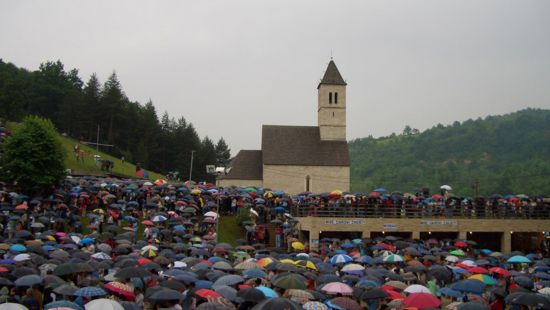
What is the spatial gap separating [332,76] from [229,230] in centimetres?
3367

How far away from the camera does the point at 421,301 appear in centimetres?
1326

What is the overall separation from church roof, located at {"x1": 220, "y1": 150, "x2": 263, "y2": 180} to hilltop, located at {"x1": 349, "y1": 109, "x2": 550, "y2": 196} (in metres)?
48.4

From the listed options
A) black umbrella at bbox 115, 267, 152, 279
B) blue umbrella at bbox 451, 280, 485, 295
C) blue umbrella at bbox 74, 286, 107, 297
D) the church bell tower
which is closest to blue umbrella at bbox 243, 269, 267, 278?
black umbrella at bbox 115, 267, 152, 279

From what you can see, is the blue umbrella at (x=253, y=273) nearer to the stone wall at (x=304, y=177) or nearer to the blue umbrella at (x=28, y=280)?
the blue umbrella at (x=28, y=280)

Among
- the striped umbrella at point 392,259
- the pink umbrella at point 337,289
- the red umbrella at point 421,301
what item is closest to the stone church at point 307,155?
the striped umbrella at point 392,259

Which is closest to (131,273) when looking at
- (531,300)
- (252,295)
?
(252,295)

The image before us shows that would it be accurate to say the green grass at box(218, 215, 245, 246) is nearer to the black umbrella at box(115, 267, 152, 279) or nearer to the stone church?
the black umbrella at box(115, 267, 152, 279)

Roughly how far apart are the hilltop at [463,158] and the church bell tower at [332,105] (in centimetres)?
4319

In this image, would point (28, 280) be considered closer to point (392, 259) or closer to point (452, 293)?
point (452, 293)

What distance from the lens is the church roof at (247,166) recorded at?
63.6m

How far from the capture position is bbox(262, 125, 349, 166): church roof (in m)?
62.5

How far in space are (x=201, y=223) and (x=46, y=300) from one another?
63.2 feet

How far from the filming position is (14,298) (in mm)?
14508

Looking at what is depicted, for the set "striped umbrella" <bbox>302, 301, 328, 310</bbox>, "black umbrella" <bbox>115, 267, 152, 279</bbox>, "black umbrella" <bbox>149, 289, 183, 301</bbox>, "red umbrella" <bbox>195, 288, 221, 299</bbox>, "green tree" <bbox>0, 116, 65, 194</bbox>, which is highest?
"green tree" <bbox>0, 116, 65, 194</bbox>
